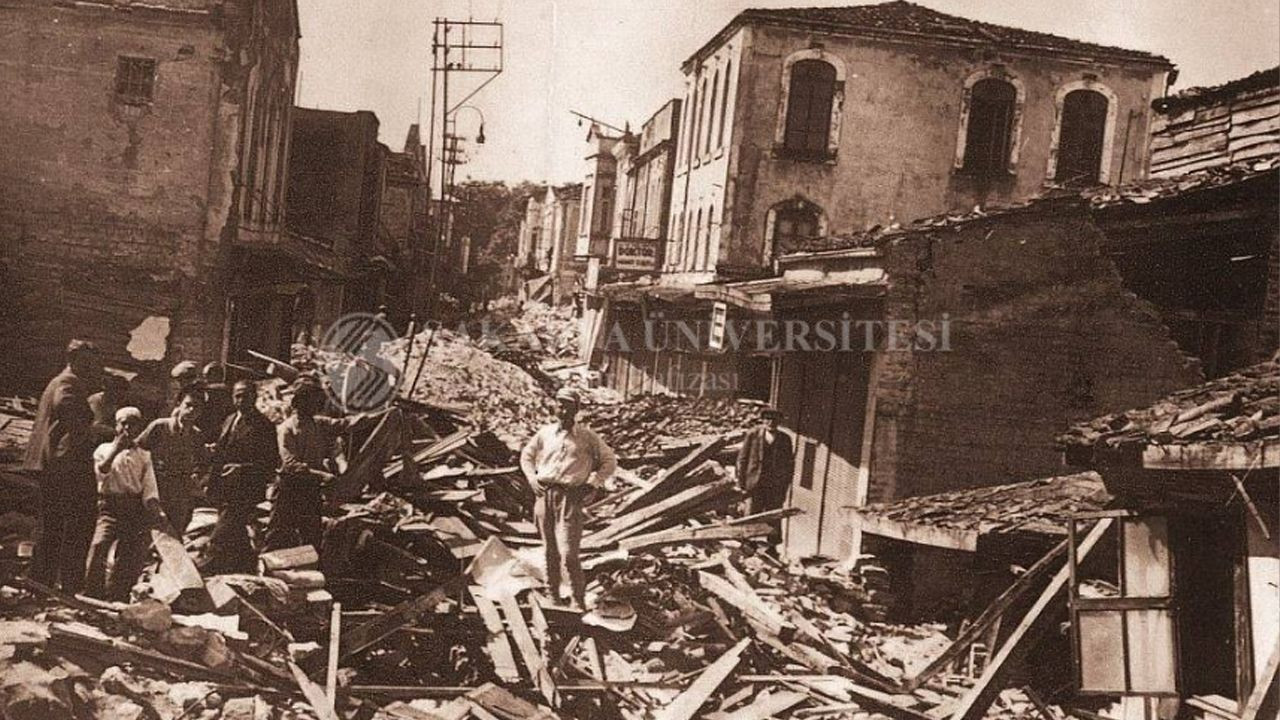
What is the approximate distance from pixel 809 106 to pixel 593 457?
1448 cm

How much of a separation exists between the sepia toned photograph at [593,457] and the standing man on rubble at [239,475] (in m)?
0.03

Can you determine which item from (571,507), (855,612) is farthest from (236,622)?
(855,612)

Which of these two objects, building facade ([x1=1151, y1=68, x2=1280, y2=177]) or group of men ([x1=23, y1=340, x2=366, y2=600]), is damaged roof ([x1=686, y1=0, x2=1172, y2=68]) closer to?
building facade ([x1=1151, y1=68, x2=1280, y2=177])

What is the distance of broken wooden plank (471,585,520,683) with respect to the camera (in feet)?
22.4

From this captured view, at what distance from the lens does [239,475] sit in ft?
27.4

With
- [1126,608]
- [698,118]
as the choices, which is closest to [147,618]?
[1126,608]

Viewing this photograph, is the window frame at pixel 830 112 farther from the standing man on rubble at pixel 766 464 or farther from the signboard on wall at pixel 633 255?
the standing man on rubble at pixel 766 464

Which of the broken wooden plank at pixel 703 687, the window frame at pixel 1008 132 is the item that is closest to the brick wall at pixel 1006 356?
the broken wooden plank at pixel 703 687

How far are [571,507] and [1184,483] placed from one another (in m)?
4.49

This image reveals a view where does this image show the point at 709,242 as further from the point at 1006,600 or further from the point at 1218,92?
the point at 1006,600

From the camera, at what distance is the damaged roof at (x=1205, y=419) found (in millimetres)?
5086

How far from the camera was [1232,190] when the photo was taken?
8289mm

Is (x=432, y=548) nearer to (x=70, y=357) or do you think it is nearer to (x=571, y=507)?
(x=571, y=507)

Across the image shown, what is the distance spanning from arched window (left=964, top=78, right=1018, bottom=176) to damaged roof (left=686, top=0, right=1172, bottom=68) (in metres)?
0.89
